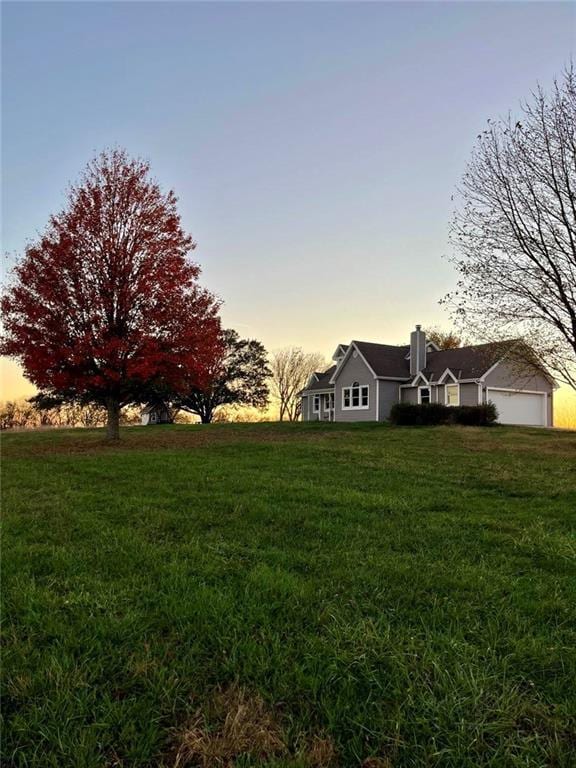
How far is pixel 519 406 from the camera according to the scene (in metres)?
29.3

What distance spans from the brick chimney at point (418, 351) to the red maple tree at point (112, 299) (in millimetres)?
18660

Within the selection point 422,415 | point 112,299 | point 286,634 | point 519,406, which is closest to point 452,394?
point 519,406

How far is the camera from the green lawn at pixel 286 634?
2.06 metres

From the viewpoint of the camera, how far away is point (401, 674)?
2482mm

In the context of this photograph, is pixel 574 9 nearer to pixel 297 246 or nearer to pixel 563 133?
pixel 563 133

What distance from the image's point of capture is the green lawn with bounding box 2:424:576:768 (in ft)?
6.77

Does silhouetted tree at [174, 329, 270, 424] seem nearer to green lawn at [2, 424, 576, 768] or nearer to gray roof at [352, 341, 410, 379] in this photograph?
gray roof at [352, 341, 410, 379]

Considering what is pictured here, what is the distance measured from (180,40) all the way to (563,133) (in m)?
10.2

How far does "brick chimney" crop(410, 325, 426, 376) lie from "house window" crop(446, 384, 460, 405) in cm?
290

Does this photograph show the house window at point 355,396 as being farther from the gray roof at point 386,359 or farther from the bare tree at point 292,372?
the bare tree at point 292,372

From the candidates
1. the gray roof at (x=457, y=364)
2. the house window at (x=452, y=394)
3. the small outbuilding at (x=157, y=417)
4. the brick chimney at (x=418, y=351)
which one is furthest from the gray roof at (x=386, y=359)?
the small outbuilding at (x=157, y=417)

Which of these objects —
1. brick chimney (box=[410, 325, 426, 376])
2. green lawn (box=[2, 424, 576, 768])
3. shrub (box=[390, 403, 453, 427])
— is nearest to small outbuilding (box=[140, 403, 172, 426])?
brick chimney (box=[410, 325, 426, 376])

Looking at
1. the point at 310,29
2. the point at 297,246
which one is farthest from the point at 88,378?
the point at 310,29

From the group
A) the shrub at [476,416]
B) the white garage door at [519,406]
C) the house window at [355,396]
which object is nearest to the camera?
the shrub at [476,416]
